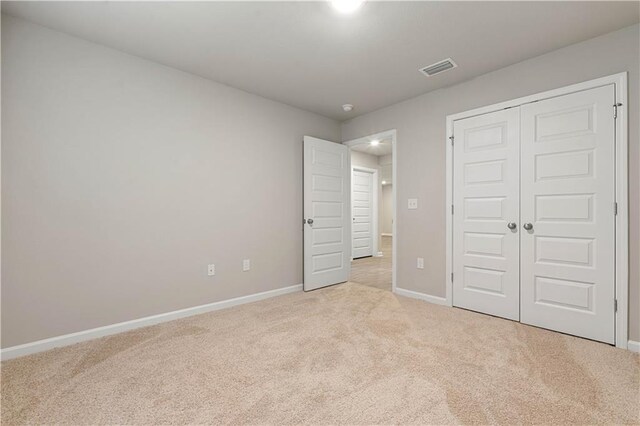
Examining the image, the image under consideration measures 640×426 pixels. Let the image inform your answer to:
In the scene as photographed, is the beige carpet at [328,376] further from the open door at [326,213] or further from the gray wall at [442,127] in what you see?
the open door at [326,213]

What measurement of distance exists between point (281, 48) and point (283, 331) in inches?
98.0

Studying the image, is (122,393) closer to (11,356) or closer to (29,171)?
(11,356)

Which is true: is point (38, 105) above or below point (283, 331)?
above

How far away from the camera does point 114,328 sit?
2512mm

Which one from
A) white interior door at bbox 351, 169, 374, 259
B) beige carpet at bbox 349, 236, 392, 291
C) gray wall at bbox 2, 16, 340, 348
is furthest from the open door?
white interior door at bbox 351, 169, 374, 259

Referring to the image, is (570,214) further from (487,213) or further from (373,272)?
(373,272)

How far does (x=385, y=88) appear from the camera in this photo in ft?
11.0

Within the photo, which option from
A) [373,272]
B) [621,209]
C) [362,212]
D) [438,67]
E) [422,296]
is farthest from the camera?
[362,212]

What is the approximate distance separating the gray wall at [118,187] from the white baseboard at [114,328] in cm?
5

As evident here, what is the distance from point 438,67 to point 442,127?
704 mm

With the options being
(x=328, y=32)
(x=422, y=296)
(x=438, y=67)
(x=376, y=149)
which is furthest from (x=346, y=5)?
(x=376, y=149)

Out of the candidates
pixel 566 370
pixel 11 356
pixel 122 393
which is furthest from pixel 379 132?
pixel 11 356

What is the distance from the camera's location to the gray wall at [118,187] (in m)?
2.14

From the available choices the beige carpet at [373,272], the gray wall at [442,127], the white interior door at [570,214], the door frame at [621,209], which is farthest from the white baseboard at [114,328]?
the door frame at [621,209]
